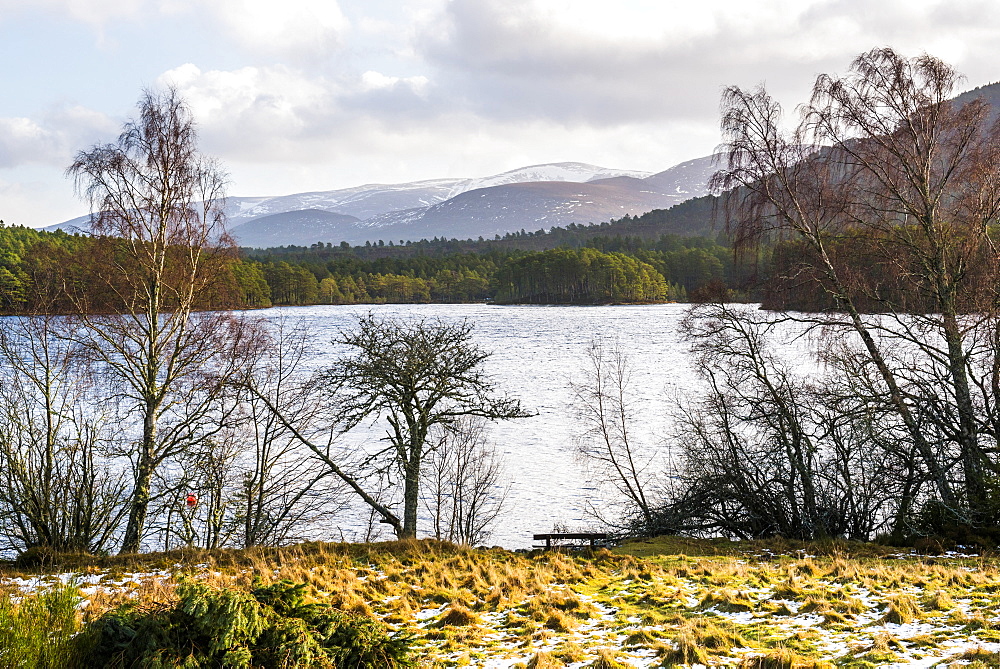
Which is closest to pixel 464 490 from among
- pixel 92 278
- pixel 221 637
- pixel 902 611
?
pixel 92 278

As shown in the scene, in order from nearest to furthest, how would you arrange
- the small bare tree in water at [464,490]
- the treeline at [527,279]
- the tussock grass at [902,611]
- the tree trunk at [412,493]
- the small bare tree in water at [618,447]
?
the tussock grass at [902,611] → the tree trunk at [412,493] → the small bare tree in water at [464,490] → the small bare tree in water at [618,447] → the treeline at [527,279]

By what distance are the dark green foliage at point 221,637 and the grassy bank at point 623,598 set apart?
0.38 m

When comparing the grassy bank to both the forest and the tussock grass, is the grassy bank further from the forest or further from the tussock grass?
the forest

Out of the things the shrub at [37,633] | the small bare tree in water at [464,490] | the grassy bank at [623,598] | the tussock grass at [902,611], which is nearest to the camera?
the shrub at [37,633]

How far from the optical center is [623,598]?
9.20 meters

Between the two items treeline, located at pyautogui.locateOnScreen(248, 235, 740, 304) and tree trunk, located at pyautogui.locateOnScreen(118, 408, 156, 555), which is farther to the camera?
treeline, located at pyautogui.locateOnScreen(248, 235, 740, 304)

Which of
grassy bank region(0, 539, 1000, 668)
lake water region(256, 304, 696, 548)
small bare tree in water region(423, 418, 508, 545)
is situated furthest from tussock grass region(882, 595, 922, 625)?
small bare tree in water region(423, 418, 508, 545)

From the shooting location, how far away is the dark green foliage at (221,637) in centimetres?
452

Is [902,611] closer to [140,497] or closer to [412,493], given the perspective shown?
[412,493]

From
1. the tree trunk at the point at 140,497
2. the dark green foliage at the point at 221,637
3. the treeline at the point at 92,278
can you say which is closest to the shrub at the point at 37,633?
the dark green foliage at the point at 221,637

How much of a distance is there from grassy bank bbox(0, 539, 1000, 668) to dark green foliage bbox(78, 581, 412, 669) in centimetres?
38

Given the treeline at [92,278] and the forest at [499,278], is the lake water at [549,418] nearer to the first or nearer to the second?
the treeline at [92,278]

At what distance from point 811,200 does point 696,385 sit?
19.3 metres

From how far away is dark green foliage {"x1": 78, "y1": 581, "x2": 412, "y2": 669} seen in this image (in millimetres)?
4523
